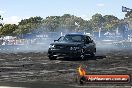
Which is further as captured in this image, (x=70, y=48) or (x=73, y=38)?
(x=73, y=38)

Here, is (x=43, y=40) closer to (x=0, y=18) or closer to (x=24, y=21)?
(x=0, y=18)

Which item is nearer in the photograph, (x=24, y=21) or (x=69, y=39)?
(x=69, y=39)

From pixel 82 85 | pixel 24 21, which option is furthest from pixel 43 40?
pixel 24 21

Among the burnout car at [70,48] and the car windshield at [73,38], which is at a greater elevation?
the car windshield at [73,38]

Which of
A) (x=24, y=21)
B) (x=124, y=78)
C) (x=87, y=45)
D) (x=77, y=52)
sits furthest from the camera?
(x=24, y=21)

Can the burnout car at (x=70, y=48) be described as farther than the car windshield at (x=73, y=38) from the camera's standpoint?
No

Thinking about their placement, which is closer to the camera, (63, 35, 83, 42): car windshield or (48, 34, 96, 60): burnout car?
(48, 34, 96, 60): burnout car

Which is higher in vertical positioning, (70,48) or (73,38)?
(73,38)

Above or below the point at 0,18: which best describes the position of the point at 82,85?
below

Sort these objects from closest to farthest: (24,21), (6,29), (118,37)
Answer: (118,37) < (6,29) < (24,21)

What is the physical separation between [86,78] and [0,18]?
80.7m

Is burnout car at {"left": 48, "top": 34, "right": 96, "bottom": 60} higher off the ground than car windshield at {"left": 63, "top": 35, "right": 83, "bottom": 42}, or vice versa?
car windshield at {"left": 63, "top": 35, "right": 83, "bottom": 42}

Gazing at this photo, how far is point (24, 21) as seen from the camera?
195 m

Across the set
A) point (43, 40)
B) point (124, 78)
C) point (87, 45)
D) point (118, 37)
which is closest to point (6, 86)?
point (124, 78)
